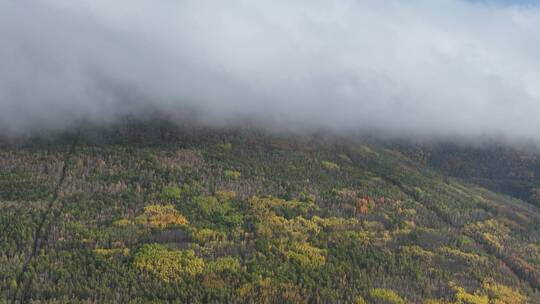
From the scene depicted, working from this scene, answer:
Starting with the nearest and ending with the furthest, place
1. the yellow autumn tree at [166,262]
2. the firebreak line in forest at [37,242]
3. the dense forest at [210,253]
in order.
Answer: the firebreak line in forest at [37,242] → the dense forest at [210,253] → the yellow autumn tree at [166,262]

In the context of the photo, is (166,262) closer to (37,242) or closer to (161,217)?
(161,217)

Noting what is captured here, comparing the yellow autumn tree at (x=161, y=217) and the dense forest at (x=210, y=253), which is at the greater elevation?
the yellow autumn tree at (x=161, y=217)

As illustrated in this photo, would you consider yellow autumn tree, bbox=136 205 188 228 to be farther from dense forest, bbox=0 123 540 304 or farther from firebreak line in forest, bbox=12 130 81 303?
firebreak line in forest, bbox=12 130 81 303

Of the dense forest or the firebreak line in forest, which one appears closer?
the firebreak line in forest

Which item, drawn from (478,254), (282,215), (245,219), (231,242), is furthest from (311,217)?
(478,254)

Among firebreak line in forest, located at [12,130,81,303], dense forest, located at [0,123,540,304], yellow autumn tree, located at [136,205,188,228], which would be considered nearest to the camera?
firebreak line in forest, located at [12,130,81,303]

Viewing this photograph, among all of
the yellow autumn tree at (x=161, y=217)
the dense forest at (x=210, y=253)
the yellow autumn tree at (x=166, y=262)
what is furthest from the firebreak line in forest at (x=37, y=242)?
the yellow autumn tree at (x=161, y=217)

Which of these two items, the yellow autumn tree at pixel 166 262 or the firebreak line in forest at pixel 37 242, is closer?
the firebreak line in forest at pixel 37 242

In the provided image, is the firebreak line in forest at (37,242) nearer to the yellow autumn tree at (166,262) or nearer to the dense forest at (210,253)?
the dense forest at (210,253)

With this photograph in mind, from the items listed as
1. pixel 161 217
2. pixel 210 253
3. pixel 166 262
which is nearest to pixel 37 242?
pixel 166 262

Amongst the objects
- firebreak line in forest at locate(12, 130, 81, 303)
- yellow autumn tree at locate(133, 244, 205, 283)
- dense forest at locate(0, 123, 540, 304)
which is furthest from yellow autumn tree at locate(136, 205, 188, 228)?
firebreak line in forest at locate(12, 130, 81, 303)

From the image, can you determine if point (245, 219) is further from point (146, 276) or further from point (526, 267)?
point (526, 267)
